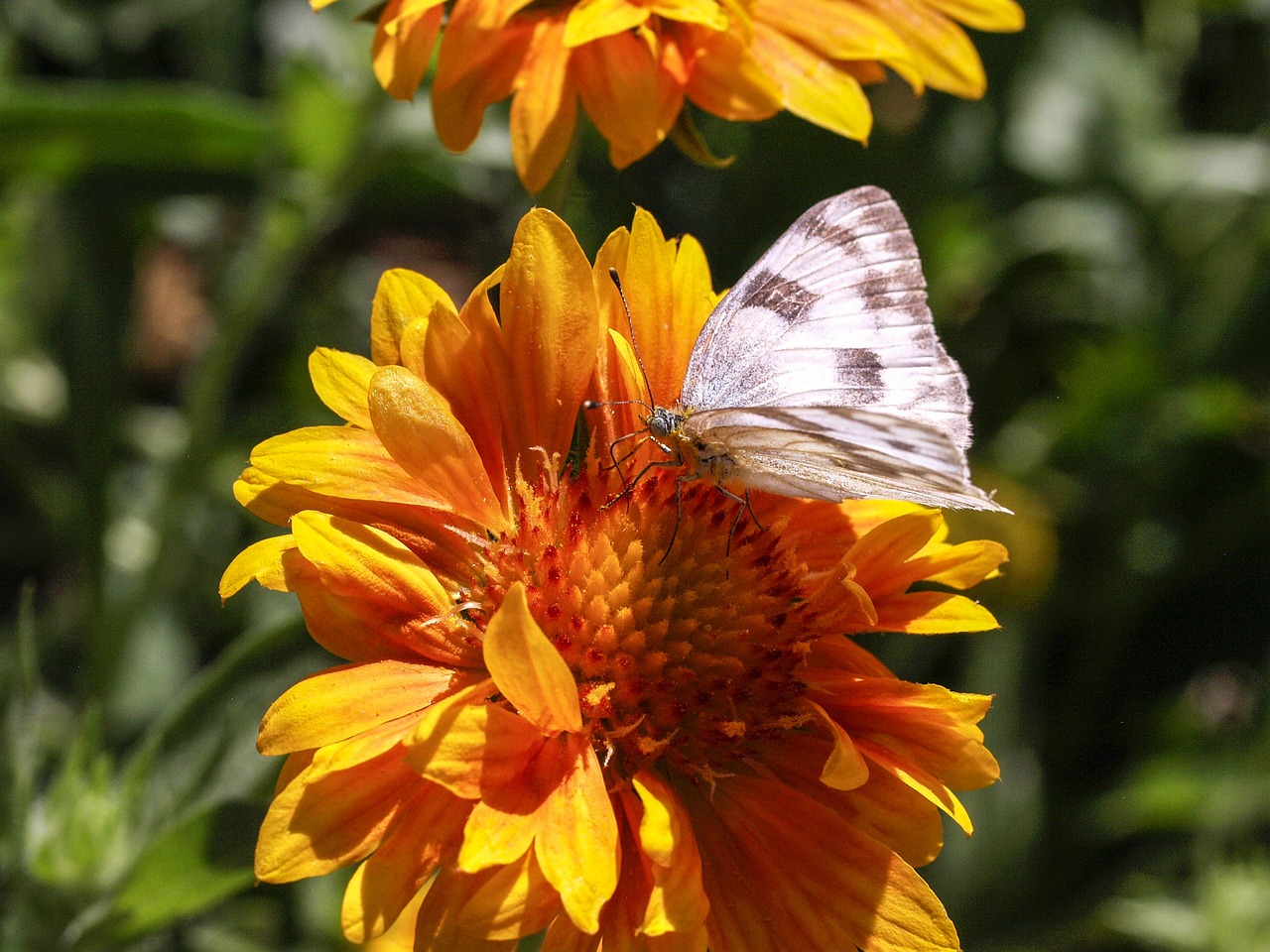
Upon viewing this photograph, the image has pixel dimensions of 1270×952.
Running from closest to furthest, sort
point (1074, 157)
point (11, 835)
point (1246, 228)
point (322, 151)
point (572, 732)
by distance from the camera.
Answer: point (572, 732)
point (11, 835)
point (322, 151)
point (1246, 228)
point (1074, 157)

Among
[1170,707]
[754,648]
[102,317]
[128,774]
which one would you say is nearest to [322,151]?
[102,317]

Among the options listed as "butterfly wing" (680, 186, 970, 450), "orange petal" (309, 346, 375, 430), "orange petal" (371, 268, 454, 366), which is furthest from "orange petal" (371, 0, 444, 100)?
"butterfly wing" (680, 186, 970, 450)

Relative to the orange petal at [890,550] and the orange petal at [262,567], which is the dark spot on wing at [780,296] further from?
the orange petal at [262,567]

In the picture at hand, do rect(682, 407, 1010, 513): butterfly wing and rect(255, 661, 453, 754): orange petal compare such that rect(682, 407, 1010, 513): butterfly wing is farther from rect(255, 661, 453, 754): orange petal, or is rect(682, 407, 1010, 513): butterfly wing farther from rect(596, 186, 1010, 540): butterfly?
rect(255, 661, 453, 754): orange petal

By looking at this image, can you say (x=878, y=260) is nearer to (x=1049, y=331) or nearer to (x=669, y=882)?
(x=669, y=882)

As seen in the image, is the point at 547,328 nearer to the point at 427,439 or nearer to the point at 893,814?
the point at 427,439

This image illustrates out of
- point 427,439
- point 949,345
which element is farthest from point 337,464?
point 949,345
